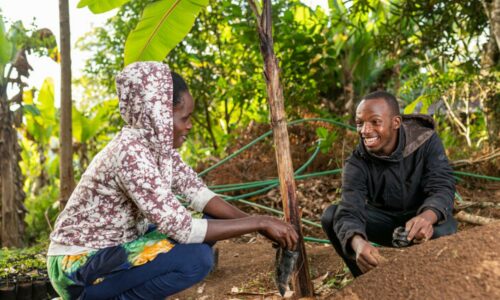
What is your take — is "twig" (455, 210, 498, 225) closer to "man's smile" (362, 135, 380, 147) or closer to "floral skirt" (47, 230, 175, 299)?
"man's smile" (362, 135, 380, 147)

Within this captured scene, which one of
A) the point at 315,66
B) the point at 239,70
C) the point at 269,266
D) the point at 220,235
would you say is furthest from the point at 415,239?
the point at 239,70

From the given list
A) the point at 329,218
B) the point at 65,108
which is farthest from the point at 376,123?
the point at 65,108

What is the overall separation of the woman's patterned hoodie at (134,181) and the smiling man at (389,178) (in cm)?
85

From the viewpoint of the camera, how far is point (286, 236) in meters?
2.45

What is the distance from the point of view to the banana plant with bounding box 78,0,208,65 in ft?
11.2

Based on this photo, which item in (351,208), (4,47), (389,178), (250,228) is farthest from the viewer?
(4,47)

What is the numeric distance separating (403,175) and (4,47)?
183 inches

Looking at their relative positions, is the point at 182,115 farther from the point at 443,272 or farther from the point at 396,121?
the point at 443,272

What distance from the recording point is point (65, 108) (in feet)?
16.3

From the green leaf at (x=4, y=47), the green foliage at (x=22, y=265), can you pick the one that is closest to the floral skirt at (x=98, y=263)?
the green foliage at (x=22, y=265)

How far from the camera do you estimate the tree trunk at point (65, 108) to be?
16.2 feet

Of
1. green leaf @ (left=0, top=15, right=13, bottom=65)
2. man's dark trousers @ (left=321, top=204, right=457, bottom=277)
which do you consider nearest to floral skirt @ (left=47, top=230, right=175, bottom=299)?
man's dark trousers @ (left=321, top=204, right=457, bottom=277)

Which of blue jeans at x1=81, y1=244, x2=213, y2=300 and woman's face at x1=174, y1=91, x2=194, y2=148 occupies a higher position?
woman's face at x1=174, y1=91, x2=194, y2=148

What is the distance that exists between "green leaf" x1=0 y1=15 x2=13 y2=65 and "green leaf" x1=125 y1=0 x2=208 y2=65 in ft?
9.51
